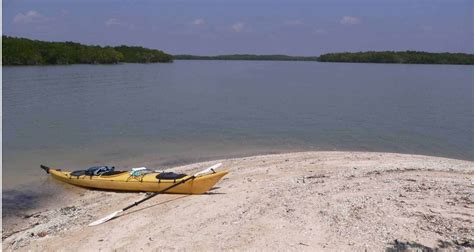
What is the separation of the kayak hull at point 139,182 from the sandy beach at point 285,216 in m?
0.21

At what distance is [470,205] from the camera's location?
29.1 ft

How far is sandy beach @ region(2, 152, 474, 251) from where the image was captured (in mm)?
7809

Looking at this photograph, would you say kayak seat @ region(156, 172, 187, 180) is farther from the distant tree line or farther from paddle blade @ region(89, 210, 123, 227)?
the distant tree line

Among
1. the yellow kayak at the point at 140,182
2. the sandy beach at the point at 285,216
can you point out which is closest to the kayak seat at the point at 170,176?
the yellow kayak at the point at 140,182

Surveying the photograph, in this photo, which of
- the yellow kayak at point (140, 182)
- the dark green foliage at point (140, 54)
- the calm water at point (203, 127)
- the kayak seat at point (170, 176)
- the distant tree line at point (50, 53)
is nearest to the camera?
the yellow kayak at point (140, 182)

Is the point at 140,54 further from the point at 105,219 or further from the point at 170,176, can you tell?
the point at 105,219

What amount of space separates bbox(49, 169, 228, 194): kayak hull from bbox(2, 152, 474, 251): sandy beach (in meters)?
0.21

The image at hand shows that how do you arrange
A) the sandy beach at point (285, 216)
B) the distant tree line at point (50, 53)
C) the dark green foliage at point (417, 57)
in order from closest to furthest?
the sandy beach at point (285, 216)
the distant tree line at point (50, 53)
the dark green foliage at point (417, 57)

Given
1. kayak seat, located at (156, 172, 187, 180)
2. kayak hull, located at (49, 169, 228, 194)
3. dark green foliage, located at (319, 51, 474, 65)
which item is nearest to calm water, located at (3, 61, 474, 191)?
kayak hull, located at (49, 169, 228, 194)

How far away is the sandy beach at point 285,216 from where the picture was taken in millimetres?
7809

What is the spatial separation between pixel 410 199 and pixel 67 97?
3116cm

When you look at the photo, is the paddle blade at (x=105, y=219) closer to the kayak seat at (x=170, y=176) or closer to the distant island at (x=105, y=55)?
the kayak seat at (x=170, y=176)

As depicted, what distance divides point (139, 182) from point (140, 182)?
3 centimetres

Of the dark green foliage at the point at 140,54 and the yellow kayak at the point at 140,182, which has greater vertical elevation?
the dark green foliage at the point at 140,54
